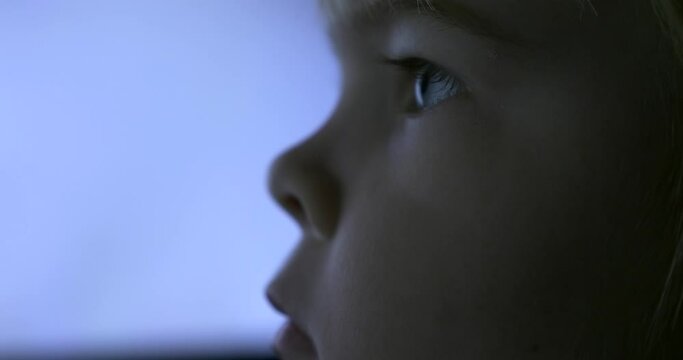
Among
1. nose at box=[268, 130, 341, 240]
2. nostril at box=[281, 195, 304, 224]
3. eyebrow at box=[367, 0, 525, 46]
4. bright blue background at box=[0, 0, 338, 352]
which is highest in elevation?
eyebrow at box=[367, 0, 525, 46]

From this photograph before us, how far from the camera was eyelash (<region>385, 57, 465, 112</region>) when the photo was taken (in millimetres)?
338

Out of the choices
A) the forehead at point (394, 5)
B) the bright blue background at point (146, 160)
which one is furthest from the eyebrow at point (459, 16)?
the bright blue background at point (146, 160)

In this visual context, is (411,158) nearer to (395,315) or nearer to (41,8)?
(395,315)

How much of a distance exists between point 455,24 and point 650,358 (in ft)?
0.42

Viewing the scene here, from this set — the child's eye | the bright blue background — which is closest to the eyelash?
the child's eye

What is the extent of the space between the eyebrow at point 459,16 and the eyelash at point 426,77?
2cm

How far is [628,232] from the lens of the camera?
0.98ft

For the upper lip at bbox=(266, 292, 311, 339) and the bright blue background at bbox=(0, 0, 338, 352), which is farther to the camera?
the bright blue background at bbox=(0, 0, 338, 352)

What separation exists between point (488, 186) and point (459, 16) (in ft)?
0.19

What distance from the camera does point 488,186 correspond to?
1.05 ft

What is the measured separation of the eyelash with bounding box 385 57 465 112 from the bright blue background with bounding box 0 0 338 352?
223mm

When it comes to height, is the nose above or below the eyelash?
below

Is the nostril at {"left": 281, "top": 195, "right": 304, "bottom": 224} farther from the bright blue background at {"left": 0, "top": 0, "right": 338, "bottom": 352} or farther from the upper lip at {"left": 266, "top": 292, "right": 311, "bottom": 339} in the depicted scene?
the bright blue background at {"left": 0, "top": 0, "right": 338, "bottom": 352}

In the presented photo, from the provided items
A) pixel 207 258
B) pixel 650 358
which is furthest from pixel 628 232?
pixel 207 258
